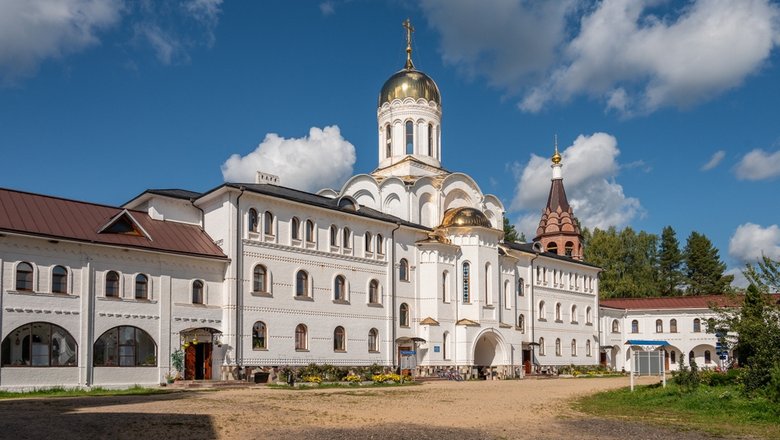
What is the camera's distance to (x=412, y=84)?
48.5m

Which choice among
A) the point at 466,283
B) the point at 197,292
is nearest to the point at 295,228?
the point at 197,292

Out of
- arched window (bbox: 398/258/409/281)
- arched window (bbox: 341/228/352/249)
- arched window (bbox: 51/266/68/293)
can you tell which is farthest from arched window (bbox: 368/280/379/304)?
arched window (bbox: 51/266/68/293)

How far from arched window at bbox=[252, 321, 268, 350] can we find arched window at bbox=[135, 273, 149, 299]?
5037 millimetres

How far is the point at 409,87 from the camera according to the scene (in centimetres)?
4847

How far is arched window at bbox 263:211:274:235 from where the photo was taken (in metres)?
34.3

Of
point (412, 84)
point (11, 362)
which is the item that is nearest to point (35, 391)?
point (11, 362)

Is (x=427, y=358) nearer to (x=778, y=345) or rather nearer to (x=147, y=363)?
(x=147, y=363)

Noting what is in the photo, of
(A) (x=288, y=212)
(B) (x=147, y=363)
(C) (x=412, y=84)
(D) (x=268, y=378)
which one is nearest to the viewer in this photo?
(B) (x=147, y=363)

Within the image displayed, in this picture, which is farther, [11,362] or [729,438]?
[11,362]

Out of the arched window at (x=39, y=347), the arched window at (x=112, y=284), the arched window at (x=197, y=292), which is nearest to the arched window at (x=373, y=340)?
the arched window at (x=197, y=292)

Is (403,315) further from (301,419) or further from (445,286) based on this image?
(301,419)

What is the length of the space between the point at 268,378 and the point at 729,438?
72.2 feet

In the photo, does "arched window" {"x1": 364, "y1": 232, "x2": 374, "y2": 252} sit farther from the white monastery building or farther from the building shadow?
the building shadow

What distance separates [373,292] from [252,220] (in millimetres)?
8372
